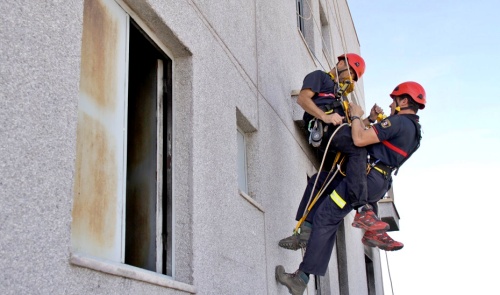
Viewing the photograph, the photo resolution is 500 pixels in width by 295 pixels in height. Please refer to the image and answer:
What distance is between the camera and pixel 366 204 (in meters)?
5.82

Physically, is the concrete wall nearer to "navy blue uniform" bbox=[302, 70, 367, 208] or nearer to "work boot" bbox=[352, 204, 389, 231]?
"navy blue uniform" bbox=[302, 70, 367, 208]

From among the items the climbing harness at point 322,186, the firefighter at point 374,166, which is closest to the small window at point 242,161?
the climbing harness at point 322,186

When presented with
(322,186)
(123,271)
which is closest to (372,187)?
(322,186)

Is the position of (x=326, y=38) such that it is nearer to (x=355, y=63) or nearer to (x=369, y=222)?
(x=355, y=63)

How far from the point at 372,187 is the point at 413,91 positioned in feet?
3.37

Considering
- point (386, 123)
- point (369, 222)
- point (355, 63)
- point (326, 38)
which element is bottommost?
point (369, 222)

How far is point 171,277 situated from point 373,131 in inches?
96.2

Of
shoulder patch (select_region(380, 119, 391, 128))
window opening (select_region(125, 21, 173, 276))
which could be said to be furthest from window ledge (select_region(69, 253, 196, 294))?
shoulder patch (select_region(380, 119, 391, 128))

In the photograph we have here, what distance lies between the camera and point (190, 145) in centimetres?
461

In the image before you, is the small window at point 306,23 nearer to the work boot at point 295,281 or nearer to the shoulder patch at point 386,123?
the shoulder patch at point 386,123

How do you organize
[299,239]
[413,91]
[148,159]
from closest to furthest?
[148,159], [299,239], [413,91]

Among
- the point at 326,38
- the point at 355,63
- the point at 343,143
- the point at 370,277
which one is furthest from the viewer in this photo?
the point at 370,277

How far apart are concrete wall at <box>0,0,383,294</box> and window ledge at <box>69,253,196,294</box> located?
0.01 m

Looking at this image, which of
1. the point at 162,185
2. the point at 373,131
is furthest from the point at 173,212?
the point at 373,131
